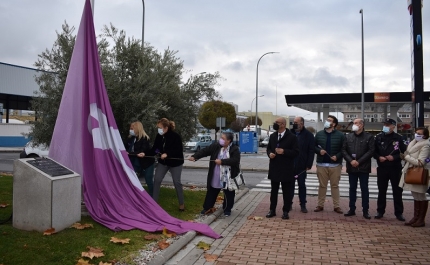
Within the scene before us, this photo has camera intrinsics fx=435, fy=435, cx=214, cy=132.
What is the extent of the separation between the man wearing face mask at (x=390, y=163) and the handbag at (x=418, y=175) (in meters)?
0.59

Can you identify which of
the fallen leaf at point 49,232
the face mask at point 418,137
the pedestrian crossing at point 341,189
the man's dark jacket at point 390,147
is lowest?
the pedestrian crossing at point 341,189

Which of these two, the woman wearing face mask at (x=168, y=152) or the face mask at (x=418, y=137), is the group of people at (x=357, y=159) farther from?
the woman wearing face mask at (x=168, y=152)

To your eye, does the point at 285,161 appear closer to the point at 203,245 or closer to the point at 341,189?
the point at 203,245

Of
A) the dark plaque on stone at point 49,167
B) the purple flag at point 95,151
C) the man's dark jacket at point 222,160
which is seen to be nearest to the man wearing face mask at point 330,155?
the man's dark jacket at point 222,160

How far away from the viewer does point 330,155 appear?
9.09 metres

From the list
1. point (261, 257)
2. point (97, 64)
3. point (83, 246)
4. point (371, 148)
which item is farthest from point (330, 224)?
point (97, 64)

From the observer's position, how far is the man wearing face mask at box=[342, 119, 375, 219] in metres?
8.57

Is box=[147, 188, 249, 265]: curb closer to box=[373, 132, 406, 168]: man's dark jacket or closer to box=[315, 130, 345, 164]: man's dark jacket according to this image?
box=[315, 130, 345, 164]: man's dark jacket

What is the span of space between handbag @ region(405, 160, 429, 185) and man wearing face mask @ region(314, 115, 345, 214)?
1.54m

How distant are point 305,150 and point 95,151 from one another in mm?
4434

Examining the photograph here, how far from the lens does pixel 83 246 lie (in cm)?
546

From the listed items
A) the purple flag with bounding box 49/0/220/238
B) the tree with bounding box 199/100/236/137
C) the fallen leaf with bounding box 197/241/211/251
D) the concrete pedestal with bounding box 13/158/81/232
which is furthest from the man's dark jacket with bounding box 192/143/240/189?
the tree with bounding box 199/100/236/137

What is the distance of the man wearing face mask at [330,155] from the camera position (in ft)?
29.6

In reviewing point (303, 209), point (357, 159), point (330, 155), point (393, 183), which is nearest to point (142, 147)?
point (303, 209)
